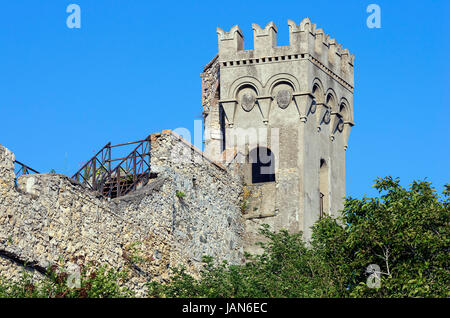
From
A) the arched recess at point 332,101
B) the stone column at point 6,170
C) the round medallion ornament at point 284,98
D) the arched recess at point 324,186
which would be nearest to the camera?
the stone column at point 6,170

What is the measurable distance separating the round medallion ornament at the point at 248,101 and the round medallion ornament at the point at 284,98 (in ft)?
3.30

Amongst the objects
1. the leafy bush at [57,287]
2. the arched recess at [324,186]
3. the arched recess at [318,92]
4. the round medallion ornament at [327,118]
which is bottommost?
the leafy bush at [57,287]

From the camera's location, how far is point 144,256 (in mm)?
28094

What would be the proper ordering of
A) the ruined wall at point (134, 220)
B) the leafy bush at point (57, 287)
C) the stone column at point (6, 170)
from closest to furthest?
the leafy bush at point (57, 287) < the stone column at point (6, 170) < the ruined wall at point (134, 220)

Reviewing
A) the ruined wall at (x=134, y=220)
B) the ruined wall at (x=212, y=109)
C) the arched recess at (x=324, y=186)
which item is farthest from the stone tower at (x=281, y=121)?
the ruined wall at (x=134, y=220)

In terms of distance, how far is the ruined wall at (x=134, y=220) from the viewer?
23.0 m

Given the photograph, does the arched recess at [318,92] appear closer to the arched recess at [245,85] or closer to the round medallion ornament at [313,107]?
the round medallion ornament at [313,107]

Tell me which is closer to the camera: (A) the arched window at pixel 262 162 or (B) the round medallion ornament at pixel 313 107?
(A) the arched window at pixel 262 162

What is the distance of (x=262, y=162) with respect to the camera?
37.1 metres

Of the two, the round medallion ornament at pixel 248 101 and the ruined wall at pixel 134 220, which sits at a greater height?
the round medallion ornament at pixel 248 101

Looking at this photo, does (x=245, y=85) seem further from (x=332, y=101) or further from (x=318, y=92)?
(x=332, y=101)

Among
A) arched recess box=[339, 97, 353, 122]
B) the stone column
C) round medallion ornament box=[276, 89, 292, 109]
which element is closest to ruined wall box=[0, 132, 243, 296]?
the stone column
